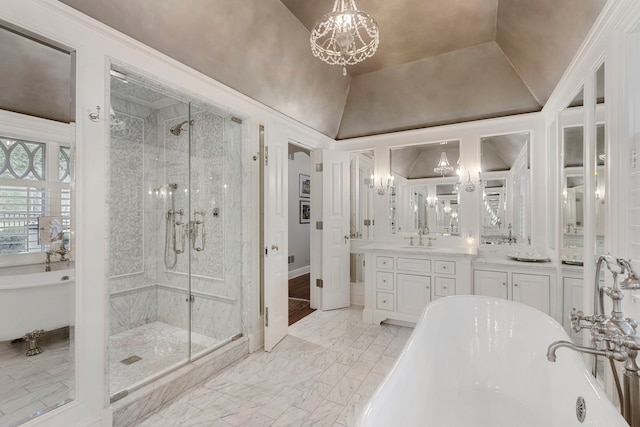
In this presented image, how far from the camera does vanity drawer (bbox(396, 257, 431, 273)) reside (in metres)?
3.22

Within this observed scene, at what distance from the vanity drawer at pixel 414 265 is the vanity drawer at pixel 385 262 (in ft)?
0.27

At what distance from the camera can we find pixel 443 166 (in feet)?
12.0

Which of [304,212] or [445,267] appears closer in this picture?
[445,267]

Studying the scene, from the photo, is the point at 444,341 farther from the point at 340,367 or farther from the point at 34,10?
the point at 34,10

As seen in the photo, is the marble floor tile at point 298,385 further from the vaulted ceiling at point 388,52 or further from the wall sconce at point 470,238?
the vaulted ceiling at point 388,52

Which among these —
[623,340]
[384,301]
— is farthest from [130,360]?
[623,340]

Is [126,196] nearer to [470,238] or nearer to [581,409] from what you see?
[581,409]

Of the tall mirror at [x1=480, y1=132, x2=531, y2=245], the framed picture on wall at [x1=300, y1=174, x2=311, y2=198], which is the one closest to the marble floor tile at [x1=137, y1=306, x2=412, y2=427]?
the tall mirror at [x1=480, y1=132, x2=531, y2=245]

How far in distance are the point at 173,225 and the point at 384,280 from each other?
Result: 97.7 inches

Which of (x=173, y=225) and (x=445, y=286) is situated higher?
(x=173, y=225)

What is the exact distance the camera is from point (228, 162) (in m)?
3.00

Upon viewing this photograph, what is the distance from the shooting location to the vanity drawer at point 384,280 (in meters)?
3.41

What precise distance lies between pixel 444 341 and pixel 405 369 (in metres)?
0.78

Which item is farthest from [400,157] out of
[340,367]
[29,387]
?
[29,387]
